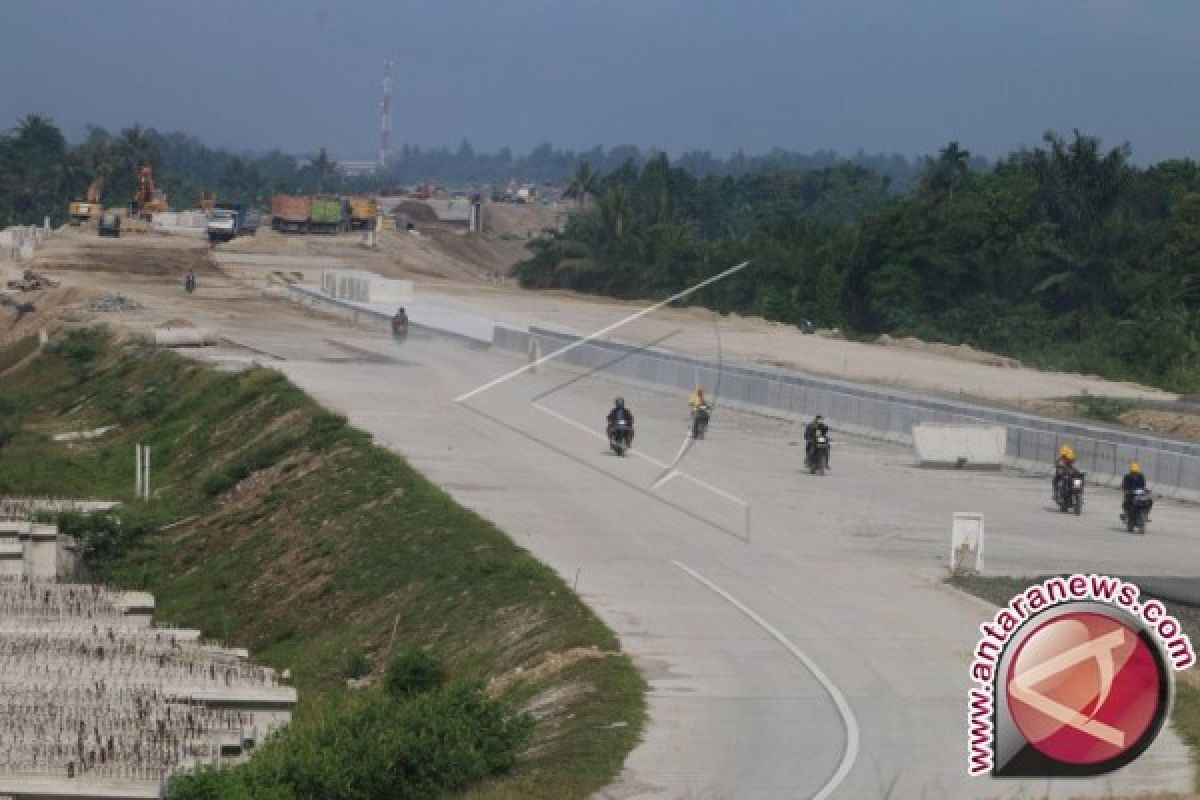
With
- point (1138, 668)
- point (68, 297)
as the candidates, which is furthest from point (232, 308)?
point (1138, 668)

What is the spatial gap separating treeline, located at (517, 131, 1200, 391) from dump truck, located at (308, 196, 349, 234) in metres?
37.6

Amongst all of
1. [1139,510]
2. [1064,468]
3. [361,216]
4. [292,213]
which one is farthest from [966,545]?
[361,216]

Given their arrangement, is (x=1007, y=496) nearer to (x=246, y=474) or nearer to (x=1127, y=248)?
(x=246, y=474)

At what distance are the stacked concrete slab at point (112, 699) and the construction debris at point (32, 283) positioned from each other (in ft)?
229

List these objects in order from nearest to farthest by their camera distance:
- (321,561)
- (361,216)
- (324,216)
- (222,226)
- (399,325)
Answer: (321,561), (399,325), (222,226), (324,216), (361,216)

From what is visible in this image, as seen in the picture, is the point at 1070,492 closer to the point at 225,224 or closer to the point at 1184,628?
the point at 1184,628

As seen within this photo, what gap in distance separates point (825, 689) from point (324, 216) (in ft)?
441

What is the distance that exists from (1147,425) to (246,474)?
1071 inches

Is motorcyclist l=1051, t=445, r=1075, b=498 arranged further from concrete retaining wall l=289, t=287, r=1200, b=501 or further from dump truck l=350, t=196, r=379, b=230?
dump truck l=350, t=196, r=379, b=230

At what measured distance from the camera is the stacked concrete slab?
20812mm

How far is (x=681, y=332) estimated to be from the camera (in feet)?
297

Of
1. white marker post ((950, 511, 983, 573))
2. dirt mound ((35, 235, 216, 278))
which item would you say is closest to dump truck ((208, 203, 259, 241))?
dirt mound ((35, 235, 216, 278))

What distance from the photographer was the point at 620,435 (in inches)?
1756

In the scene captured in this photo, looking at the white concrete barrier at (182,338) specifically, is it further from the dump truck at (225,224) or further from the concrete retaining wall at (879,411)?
the dump truck at (225,224)
